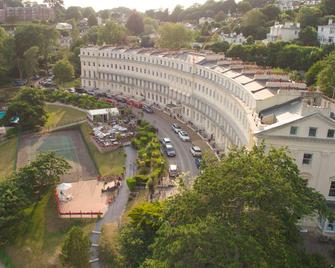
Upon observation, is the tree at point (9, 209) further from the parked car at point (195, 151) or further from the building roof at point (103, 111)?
the building roof at point (103, 111)

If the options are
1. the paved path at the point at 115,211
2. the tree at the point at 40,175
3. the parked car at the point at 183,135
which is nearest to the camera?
the paved path at the point at 115,211

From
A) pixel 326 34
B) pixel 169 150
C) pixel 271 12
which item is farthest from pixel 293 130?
pixel 271 12

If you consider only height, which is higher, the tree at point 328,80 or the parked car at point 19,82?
the tree at point 328,80

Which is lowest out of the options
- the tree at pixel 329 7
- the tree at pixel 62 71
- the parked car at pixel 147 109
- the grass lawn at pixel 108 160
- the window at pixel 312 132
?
the grass lawn at pixel 108 160

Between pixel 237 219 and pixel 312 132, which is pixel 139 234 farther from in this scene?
pixel 312 132

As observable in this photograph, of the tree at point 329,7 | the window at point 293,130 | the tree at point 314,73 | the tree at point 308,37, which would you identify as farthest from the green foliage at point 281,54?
the window at point 293,130

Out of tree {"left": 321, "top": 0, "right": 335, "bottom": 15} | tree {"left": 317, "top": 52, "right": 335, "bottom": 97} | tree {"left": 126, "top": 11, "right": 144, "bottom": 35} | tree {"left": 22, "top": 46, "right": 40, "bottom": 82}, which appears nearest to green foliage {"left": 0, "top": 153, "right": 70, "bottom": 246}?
tree {"left": 317, "top": 52, "right": 335, "bottom": 97}

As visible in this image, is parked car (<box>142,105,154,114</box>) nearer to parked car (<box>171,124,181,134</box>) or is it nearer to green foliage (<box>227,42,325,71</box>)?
parked car (<box>171,124,181,134</box>)
